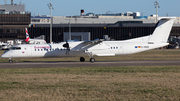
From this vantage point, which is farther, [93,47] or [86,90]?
[93,47]

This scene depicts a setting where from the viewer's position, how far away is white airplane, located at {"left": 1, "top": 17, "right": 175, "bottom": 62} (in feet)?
111

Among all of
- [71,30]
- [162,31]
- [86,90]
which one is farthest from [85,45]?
[71,30]

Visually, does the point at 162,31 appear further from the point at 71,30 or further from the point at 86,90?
the point at 71,30

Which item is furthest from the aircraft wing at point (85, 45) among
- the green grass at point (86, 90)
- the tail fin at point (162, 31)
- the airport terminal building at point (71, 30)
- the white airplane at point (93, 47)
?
Answer: the airport terminal building at point (71, 30)

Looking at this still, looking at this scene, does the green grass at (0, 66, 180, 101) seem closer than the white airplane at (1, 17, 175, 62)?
Yes

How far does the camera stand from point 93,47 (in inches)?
1373

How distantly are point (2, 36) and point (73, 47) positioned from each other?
253 ft

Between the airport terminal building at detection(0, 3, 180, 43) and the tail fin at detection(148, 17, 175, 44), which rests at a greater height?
the tail fin at detection(148, 17, 175, 44)

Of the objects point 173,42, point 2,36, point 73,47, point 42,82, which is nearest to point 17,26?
point 2,36

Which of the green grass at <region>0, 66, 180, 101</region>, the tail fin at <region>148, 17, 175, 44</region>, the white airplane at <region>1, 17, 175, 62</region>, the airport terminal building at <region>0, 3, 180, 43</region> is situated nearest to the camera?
the green grass at <region>0, 66, 180, 101</region>

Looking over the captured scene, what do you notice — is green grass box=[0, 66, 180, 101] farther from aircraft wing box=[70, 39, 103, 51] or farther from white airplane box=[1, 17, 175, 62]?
aircraft wing box=[70, 39, 103, 51]

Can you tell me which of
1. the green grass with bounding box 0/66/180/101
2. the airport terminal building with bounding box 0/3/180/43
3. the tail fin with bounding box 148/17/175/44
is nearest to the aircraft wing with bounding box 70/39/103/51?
the tail fin with bounding box 148/17/175/44

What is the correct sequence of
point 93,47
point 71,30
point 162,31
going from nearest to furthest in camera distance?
point 93,47 → point 162,31 → point 71,30

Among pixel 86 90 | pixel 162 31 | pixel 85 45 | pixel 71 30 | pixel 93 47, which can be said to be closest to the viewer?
pixel 86 90
